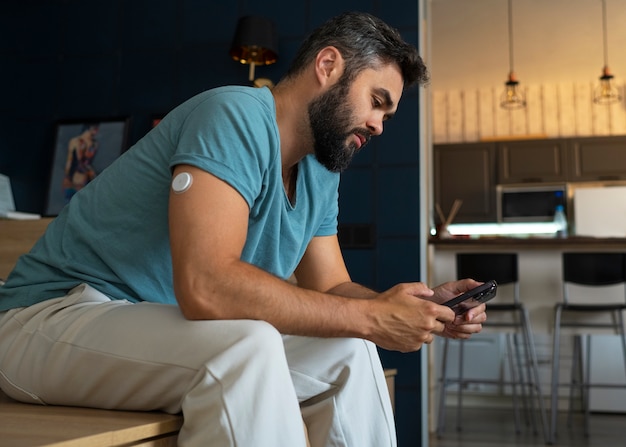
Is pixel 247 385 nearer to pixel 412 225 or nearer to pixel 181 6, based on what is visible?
pixel 412 225

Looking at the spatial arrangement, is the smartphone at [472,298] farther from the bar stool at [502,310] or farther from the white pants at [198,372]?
the bar stool at [502,310]

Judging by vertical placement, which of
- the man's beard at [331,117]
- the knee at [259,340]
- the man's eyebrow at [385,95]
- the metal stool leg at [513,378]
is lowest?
the metal stool leg at [513,378]

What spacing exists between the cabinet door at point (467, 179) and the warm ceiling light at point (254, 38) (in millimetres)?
4045

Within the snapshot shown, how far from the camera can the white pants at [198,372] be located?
909 mm

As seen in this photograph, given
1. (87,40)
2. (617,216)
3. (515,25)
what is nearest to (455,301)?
(87,40)

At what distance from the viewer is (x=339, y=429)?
1.16 meters

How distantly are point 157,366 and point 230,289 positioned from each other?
0.15 metres

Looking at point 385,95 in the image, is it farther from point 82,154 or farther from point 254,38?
point 82,154

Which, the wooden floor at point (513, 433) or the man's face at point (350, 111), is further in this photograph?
the wooden floor at point (513, 433)

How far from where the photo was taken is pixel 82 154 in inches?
148

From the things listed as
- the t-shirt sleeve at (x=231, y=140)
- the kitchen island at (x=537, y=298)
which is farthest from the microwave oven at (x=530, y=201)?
the t-shirt sleeve at (x=231, y=140)

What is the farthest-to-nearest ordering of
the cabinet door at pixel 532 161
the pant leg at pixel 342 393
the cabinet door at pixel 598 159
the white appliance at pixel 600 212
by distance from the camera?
the cabinet door at pixel 532 161
the cabinet door at pixel 598 159
the white appliance at pixel 600 212
the pant leg at pixel 342 393

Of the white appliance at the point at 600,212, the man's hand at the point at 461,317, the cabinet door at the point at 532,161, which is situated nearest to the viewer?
the man's hand at the point at 461,317

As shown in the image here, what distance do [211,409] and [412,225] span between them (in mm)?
2538
